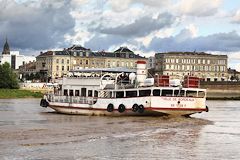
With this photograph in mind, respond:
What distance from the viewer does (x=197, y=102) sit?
4572 centimetres

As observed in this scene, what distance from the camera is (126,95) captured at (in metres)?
47.4

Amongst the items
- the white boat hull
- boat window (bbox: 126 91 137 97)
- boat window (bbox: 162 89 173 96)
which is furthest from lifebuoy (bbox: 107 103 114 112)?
boat window (bbox: 162 89 173 96)

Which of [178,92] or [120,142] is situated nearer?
[120,142]

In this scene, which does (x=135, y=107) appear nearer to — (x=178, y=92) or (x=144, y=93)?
(x=144, y=93)

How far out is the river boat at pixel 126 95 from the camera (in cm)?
4497

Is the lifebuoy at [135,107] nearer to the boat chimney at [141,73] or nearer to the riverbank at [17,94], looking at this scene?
the boat chimney at [141,73]

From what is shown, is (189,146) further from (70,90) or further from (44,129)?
(70,90)

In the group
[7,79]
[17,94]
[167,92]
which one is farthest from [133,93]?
[7,79]

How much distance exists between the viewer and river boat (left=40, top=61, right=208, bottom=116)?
1770 inches

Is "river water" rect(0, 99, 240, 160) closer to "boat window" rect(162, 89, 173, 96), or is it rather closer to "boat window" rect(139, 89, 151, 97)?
"boat window" rect(162, 89, 173, 96)

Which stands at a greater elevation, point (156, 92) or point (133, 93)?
point (156, 92)

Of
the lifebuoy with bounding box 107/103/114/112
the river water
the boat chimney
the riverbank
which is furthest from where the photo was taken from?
the riverbank

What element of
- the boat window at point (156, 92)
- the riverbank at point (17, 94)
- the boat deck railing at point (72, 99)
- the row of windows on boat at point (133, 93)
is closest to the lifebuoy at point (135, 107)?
the row of windows on boat at point (133, 93)

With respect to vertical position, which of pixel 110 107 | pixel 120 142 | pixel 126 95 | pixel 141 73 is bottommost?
pixel 120 142
